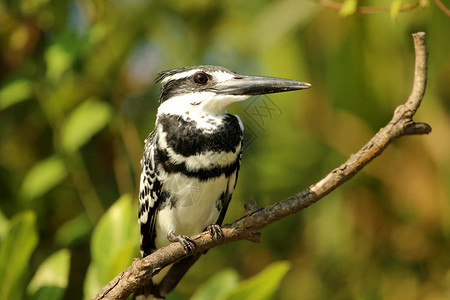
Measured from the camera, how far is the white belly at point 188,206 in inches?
84.5

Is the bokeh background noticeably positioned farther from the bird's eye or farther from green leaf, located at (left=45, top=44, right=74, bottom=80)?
the bird's eye

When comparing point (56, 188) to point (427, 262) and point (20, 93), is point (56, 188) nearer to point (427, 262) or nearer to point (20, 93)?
point (20, 93)

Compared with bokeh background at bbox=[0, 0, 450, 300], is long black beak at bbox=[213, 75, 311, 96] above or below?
above

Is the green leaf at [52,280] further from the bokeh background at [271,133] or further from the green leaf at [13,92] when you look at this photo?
the green leaf at [13,92]

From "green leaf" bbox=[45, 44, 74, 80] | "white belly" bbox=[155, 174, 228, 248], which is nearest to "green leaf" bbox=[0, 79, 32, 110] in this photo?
"green leaf" bbox=[45, 44, 74, 80]

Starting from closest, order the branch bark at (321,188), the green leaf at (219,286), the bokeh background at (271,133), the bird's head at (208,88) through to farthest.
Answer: the branch bark at (321,188) → the bird's head at (208,88) → the green leaf at (219,286) → the bokeh background at (271,133)

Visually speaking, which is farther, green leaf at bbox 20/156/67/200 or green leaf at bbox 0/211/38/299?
green leaf at bbox 20/156/67/200

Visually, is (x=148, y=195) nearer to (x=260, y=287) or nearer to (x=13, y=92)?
(x=260, y=287)

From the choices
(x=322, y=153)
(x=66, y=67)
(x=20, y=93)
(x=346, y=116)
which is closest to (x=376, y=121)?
(x=346, y=116)

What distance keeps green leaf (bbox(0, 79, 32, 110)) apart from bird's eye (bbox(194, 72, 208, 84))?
1.09m

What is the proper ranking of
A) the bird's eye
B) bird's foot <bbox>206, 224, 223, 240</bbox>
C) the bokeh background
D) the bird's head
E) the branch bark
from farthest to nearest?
the bokeh background < the bird's eye < the bird's head < bird's foot <bbox>206, 224, 223, 240</bbox> < the branch bark

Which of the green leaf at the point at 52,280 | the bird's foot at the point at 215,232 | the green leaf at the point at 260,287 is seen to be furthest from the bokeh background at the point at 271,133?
the bird's foot at the point at 215,232

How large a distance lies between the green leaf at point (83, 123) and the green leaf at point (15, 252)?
0.58 metres

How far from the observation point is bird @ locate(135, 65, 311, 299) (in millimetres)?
2025
